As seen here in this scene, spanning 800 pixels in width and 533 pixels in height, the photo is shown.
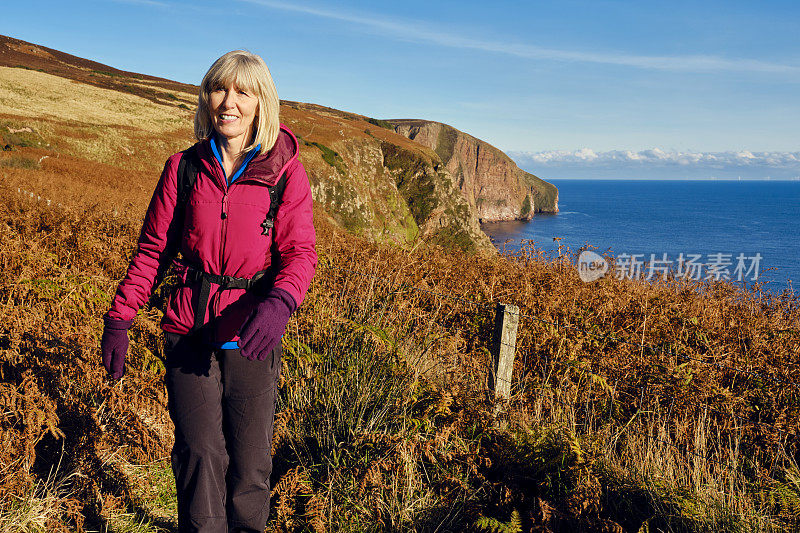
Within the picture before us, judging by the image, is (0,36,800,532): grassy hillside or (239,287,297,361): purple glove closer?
(239,287,297,361): purple glove

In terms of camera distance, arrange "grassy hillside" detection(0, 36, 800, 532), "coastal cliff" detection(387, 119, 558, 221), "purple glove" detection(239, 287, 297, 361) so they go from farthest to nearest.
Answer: "coastal cliff" detection(387, 119, 558, 221)
"grassy hillside" detection(0, 36, 800, 532)
"purple glove" detection(239, 287, 297, 361)

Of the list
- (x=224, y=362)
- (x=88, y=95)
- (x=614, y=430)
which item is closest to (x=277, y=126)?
(x=224, y=362)

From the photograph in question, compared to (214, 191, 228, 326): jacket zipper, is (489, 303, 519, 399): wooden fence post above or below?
below

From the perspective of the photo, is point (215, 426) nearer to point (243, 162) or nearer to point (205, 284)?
point (205, 284)

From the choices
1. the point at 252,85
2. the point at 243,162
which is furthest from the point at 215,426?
the point at 252,85

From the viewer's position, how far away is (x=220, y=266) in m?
2.12

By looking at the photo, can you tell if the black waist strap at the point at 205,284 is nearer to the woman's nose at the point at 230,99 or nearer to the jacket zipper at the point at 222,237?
the jacket zipper at the point at 222,237

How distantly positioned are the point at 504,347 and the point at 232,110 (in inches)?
104

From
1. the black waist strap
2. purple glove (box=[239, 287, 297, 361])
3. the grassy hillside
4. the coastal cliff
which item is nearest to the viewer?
purple glove (box=[239, 287, 297, 361])

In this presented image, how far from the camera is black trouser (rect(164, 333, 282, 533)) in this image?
2.14m

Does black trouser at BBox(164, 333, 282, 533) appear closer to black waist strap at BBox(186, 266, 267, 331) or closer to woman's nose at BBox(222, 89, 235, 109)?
black waist strap at BBox(186, 266, 267, 331)

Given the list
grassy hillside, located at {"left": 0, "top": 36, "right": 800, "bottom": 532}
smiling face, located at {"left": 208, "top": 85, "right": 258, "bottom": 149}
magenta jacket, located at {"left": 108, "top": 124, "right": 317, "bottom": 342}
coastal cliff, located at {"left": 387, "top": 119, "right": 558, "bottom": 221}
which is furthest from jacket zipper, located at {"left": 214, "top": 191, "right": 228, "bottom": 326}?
coastal cliff, located at {"left": 387, "top": 119, "right": 558, "bottom": 221}

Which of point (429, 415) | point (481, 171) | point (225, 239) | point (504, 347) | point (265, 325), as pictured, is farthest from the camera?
point (481, 171)

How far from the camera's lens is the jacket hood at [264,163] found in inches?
82.0
